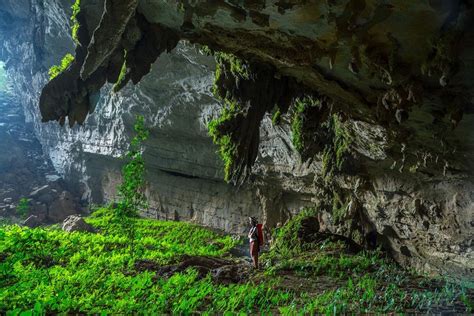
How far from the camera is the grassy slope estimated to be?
5.61 m

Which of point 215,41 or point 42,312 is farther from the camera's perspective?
point 215,41

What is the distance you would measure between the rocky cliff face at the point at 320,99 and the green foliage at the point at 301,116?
3 centimetres

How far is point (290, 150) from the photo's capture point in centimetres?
1370

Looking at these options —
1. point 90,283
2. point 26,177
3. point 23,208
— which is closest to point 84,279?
→ point 90,283

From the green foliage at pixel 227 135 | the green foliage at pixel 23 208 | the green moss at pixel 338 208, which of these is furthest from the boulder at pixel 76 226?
the green moss at pixel 338 208

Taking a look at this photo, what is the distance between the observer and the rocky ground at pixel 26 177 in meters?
22.1

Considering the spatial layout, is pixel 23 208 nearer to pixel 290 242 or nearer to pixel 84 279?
pixel 290 242

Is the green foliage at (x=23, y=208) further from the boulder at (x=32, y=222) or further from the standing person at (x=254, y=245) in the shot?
the standing person at (x=254, y=245)

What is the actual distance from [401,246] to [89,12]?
10738 mm

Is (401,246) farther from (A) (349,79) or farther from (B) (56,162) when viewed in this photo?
(B) (56,162)

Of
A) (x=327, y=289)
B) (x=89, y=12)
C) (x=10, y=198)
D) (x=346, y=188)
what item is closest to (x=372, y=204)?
(x=346, y=188)

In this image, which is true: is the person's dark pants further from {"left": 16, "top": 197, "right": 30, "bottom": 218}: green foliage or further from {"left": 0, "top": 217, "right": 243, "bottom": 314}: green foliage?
{"left": 16, "top": 197, "right": 30, "bottom": 218}: green foliage

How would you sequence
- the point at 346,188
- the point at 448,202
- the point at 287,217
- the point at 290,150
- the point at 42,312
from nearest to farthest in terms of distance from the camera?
1. the point at 42,312
2. the point at 448,202
3. the point at 346,188
4. the point at 290,150
5. the point at 287,217

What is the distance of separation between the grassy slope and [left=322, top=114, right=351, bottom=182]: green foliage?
8.44ft
